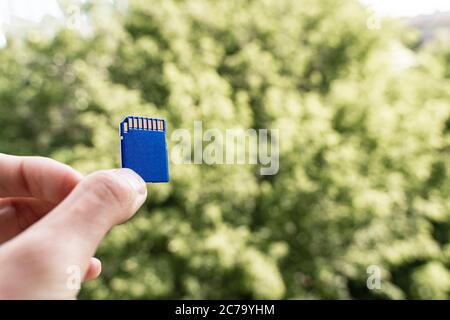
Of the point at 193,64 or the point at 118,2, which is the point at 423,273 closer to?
the point at 193,64

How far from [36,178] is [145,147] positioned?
21 cm

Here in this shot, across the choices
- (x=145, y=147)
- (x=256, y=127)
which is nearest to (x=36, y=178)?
(x=145, y=147)

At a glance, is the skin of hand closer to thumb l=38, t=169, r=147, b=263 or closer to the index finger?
thumb l=38, t=169, r=147, b=263

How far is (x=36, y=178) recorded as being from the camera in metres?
0.87

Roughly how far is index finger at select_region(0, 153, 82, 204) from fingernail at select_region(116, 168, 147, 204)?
15 centimetres

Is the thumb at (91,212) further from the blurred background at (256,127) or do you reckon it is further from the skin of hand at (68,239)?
the blurred background at (256,127)

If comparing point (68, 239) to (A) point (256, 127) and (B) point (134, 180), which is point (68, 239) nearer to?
(B) point (134, 180)

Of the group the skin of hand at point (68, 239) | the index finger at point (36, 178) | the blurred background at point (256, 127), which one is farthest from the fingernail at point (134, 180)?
the blurred background at point (256, 127)

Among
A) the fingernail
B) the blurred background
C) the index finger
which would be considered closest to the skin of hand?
the fingernail

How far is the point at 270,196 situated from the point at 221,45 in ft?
4.91

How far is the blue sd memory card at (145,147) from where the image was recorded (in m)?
0.79

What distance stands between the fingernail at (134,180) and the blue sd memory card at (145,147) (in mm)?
30

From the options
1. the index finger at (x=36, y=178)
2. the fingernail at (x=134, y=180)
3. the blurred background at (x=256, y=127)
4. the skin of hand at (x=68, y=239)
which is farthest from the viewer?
the blurred background at (x=256, y=127)
